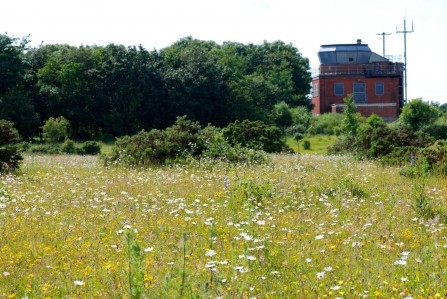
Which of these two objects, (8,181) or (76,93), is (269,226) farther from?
(76,93)

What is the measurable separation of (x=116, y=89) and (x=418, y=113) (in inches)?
862

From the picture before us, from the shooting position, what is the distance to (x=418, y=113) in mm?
36062

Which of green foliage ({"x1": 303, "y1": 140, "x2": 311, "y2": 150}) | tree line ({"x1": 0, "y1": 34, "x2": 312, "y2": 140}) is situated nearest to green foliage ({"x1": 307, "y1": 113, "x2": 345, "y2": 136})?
tree line ({"x1": 0, "y1": 34, "x2": 312, "y2": 140})

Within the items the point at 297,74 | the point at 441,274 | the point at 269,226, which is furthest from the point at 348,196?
the point at 297,74

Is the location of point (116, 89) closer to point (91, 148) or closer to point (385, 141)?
point (91, 148)

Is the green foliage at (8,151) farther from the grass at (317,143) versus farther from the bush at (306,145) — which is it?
the grass at (317,143)

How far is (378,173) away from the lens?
1442 cm

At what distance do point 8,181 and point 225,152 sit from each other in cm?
681

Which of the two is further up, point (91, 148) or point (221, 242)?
point (91, 148)

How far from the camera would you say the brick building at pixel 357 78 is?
6519 centimetres

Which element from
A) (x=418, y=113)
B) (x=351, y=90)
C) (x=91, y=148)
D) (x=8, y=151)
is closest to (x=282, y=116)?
(x=351, y=90)

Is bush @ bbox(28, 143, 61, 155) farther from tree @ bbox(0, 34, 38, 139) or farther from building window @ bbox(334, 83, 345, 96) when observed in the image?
building window @ bbox(334, 83, 345, 96)

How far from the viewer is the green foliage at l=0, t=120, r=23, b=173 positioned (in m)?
15.3

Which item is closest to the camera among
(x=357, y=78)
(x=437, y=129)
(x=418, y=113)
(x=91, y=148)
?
(x=91, y=148)
